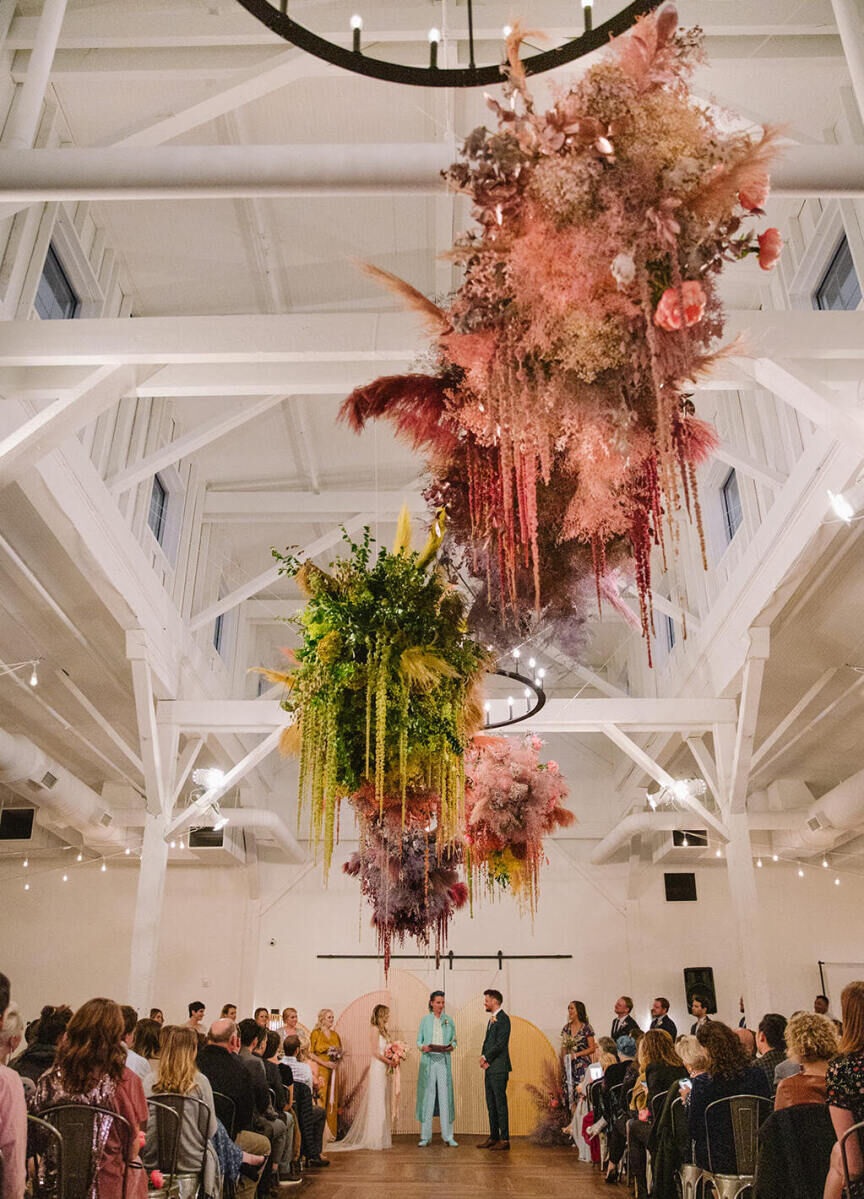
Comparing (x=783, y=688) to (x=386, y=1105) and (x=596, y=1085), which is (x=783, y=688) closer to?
(x=596, y=1085)

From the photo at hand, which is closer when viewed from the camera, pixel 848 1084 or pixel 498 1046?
pixel 848 1084

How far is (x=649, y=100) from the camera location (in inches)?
81.2

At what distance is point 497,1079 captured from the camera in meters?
10.6

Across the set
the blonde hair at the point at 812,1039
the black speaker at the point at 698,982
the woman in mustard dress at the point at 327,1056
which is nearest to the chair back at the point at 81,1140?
the blonde hair at the point at 812,1039

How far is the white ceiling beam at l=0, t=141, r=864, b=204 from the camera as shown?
3.61 m

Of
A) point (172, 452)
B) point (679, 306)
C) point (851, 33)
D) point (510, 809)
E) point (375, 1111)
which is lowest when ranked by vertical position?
point (375, 1111)

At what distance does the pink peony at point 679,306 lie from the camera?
201 centimetres

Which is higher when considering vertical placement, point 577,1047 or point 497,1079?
point 577,1047

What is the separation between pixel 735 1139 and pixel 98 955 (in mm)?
12218

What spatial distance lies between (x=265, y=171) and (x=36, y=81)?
1655 mm

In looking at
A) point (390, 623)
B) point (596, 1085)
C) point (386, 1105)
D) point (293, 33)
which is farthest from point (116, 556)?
point (386, 1105)

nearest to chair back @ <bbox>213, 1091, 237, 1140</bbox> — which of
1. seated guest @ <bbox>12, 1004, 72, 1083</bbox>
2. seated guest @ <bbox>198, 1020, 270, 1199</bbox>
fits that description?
seated guest @ <bbox>198, 1020, 270, 1199</bbox>

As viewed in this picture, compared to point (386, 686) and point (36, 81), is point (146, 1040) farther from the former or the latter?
point (36, 81)

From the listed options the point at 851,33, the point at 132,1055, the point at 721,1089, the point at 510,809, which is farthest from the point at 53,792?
the point at 851,33
